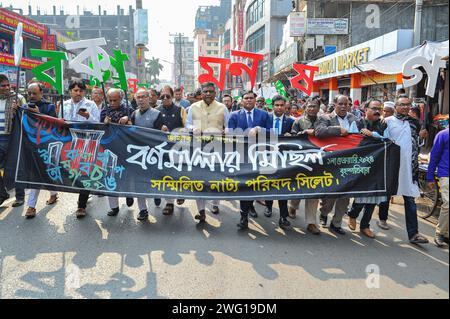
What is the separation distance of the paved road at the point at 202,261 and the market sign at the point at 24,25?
22237mm

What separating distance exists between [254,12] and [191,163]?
42297mm

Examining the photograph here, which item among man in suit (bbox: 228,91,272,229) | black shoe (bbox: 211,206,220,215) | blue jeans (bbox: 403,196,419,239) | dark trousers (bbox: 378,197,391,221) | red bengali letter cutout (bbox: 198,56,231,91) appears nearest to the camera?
blue jeans (bbox: 403,196,419,239)

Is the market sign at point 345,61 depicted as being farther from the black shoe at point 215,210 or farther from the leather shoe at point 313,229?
the leather shoe at point 313,229

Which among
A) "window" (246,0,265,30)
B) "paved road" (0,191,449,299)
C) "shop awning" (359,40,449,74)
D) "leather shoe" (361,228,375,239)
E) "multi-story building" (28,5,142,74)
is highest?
"multi-story building" (28,5,142,74)

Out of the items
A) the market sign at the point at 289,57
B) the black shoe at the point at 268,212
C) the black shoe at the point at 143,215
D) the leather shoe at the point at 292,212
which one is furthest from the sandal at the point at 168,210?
the market sign at the point at 289,57

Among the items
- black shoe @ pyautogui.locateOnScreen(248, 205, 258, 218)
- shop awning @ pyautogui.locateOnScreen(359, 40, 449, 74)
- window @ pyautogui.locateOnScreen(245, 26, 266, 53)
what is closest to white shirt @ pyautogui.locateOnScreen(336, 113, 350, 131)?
black shoe @ pyautogui.locateOnScreen(248, 205, 258, 218)

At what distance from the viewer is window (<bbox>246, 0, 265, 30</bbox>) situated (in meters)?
A: 40.7

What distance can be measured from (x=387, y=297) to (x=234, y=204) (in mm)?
3419

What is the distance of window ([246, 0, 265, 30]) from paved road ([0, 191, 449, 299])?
3903 centimetres

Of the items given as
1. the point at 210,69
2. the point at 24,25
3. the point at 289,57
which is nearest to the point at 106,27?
the point at 24,25

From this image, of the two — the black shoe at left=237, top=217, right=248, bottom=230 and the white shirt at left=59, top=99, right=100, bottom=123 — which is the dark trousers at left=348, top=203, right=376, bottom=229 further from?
the white shirt at left=59, top=99, right=100, bottom=123

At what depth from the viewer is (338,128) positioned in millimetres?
4863

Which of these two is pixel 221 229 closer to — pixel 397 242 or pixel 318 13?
pixel 397 242

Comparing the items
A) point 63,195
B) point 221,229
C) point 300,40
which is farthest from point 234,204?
point 300,40
